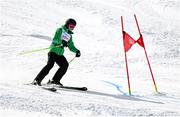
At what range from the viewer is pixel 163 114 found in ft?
24.8

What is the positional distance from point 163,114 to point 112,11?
13873mm

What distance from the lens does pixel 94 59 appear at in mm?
15016

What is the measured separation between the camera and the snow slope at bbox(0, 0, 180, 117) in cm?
784

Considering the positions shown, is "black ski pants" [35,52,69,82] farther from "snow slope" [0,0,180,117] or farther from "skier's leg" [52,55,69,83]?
"snow slope" [0,0,180,117]

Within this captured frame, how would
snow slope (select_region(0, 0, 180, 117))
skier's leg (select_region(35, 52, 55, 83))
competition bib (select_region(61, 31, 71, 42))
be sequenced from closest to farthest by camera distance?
snow slope (select_region(0, 0, 180, 117)), skier's leg (select_region(35, 52, 55, 83)), competition bib (select_region(61, 31, 71, 42))

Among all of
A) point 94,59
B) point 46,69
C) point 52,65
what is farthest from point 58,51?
point 94,59

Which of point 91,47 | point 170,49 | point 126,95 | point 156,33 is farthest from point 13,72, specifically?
point 156,33

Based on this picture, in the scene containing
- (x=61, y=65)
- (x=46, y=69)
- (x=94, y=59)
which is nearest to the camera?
(x=46, y=69)

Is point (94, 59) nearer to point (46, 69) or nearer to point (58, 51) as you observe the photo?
point (58, 51)

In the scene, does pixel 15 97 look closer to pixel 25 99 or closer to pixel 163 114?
pixel 25 99

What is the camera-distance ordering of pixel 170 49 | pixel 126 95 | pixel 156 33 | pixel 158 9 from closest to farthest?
pixel 126 95 < pixel 170 49 < pixel 156 33 < pixel 158 9

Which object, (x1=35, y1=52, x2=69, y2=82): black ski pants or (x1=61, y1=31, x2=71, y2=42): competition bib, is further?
(x1=61, y1=31, x2=71, y2=42): competition bib

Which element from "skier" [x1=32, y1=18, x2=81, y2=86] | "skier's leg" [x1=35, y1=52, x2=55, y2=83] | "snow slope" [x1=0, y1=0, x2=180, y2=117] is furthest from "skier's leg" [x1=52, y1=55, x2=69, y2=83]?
"snow slope" [x1=0, y1=0, x2=180, y2=117]

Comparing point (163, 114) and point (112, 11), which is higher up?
point (112, 11)
